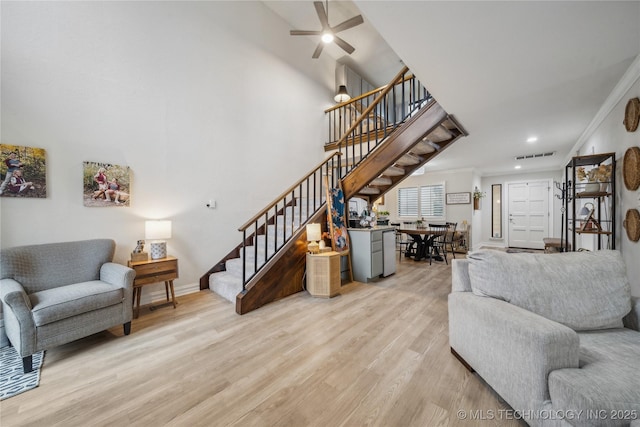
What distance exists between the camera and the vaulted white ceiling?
1.63m

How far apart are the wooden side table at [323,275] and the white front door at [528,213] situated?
24.5 feet

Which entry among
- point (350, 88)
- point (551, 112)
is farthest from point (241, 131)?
point (551, 112)

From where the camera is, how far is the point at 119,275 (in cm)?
236

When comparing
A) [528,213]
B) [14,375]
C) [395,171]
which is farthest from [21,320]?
[528,213]

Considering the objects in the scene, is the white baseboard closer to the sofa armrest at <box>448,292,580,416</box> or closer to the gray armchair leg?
the gray armchair leg

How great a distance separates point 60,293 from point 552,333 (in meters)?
3.48

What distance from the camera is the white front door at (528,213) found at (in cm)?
737

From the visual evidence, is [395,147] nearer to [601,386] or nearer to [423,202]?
[601,386]

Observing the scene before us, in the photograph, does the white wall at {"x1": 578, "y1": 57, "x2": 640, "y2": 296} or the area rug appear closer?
the area rug

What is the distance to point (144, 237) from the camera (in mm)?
3170

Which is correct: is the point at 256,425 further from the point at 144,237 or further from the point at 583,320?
the point at 144,237

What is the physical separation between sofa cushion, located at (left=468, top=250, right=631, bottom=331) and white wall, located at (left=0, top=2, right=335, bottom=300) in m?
3.68

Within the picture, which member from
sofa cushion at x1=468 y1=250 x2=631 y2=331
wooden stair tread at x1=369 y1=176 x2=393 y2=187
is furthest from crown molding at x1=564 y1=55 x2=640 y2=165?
wooden stair tread at x1=369 y1=176 x2=393 y2=187

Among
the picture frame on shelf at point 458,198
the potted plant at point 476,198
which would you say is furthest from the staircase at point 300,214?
the potted plant at point 476,198
